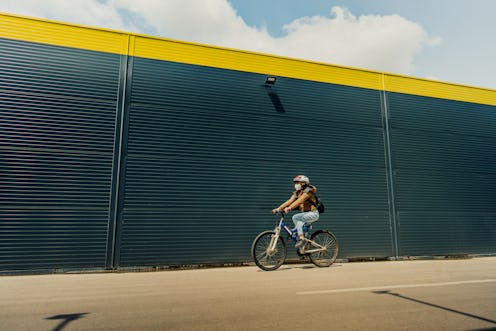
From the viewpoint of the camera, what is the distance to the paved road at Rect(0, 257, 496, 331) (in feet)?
9.45

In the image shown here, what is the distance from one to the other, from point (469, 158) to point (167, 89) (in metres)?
10.0

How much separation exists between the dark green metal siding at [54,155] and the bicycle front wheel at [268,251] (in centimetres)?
339

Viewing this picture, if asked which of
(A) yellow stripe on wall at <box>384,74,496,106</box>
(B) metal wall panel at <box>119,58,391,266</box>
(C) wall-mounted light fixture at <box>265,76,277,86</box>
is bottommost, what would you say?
(B) metal wall panel at <box>119,58,391,266</box>

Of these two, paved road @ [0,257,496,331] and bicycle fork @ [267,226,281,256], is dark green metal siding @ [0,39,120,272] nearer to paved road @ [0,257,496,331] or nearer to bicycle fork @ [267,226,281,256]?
paved road @ [0,257,496,331]

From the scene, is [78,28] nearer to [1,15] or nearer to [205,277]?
[1,15]

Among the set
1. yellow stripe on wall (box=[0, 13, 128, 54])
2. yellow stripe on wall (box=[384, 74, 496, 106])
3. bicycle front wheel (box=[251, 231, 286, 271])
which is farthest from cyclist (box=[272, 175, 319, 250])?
yellow stripe on wall (box=[0, 13, 128, 54])

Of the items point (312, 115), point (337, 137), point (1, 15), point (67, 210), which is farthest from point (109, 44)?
point (337, 137)

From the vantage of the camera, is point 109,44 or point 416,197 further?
point 416,197

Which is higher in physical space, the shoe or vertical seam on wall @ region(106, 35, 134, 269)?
vertical seam on wall @ region(106, 35, 134, 269)

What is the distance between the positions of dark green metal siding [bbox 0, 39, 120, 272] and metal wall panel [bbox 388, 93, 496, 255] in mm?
8326

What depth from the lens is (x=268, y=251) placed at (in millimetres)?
6473

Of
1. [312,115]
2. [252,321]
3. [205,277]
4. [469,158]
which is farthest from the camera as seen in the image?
[469,158]

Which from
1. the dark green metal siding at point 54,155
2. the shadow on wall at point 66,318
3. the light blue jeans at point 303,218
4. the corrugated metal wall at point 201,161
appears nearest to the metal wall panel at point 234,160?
the corrugated metal wall at point 201,161

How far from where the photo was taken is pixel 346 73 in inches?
389
